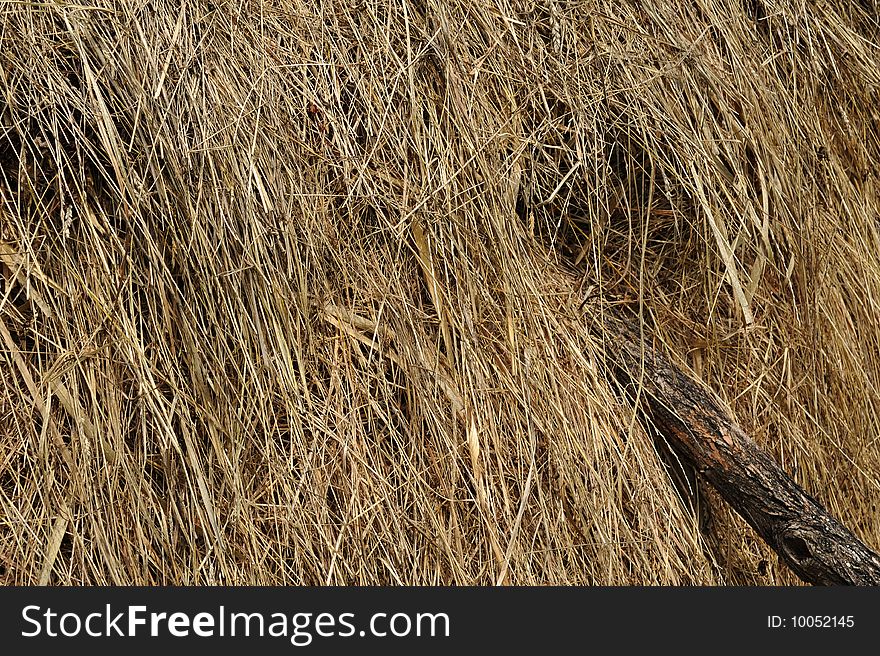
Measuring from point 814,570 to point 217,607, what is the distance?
0.91 m

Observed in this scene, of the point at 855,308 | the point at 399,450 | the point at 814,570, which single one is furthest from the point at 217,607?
the point at 855,308

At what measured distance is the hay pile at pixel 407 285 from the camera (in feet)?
4.17

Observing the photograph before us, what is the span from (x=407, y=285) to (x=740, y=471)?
2.01 feet

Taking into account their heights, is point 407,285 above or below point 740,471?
above

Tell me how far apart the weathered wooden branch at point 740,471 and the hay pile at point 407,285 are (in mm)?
60

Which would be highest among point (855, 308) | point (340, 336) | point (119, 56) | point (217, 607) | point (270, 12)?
point (270, 12)

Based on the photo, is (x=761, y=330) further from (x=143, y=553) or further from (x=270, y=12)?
(x=143, y=553)

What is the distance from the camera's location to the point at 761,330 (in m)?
1.64

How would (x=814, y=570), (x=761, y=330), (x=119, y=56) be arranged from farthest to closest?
(x=761, y=330) → (x=814, y=570) → (x=119, y=56)

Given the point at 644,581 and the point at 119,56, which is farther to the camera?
the point at 644,581

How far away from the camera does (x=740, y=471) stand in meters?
1.42

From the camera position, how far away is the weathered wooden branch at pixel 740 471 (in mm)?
1368

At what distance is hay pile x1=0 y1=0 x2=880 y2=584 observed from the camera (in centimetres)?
127

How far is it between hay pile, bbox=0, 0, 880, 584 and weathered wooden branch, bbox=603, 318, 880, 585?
6 cm
